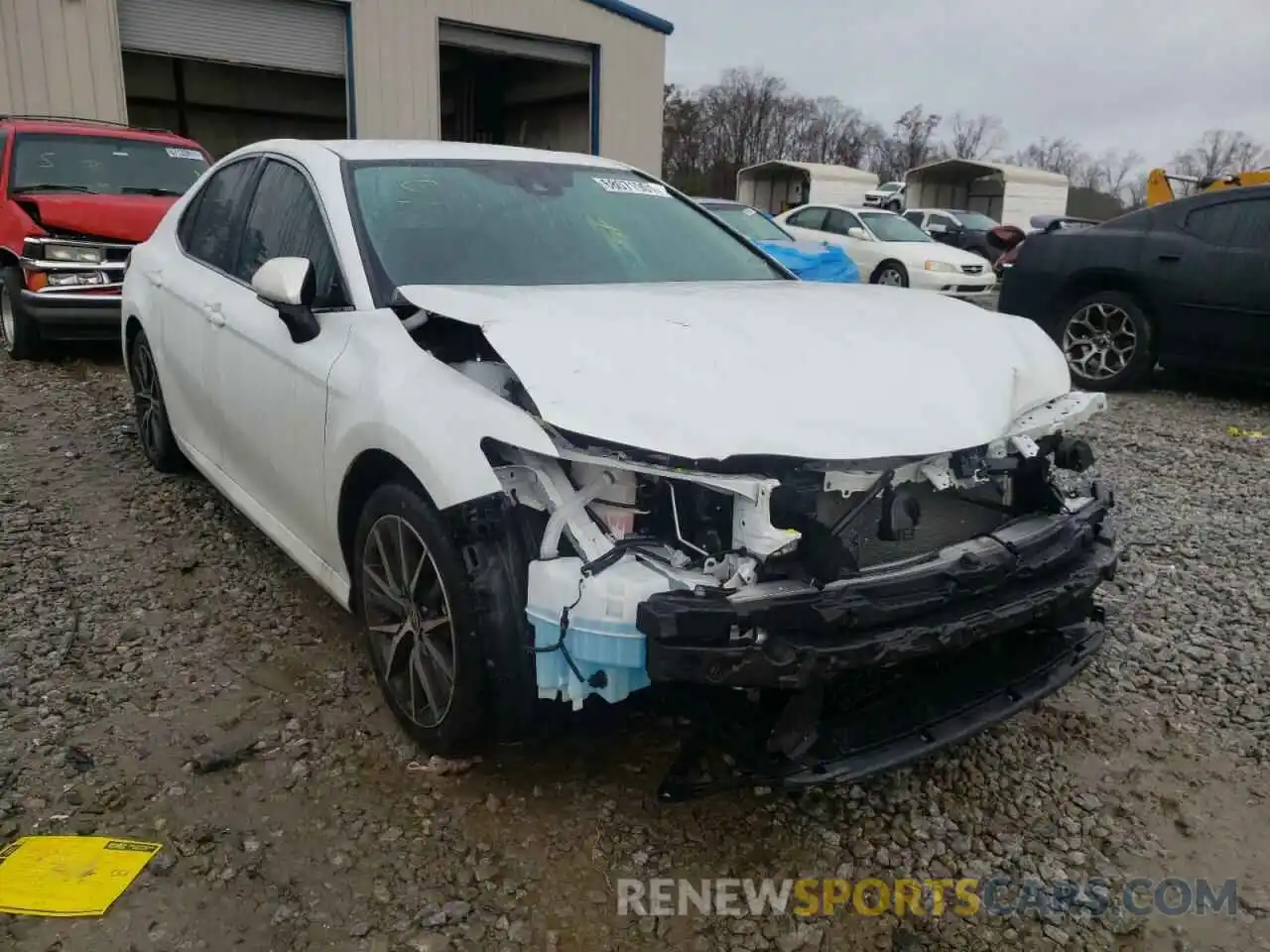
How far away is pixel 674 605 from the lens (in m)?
2.02

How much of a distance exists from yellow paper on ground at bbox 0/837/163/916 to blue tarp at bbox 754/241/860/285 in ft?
23.4

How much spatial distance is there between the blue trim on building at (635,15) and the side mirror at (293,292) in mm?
14947

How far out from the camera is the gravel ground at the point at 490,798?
2.17 meters

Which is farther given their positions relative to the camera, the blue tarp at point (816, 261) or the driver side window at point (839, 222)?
the driver side window at point (839, 222)

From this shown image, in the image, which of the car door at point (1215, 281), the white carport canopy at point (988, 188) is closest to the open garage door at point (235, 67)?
the car door at point (1215, 281)

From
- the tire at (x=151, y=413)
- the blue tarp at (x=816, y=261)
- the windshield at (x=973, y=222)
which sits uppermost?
the windshield at (x=973, y=222)

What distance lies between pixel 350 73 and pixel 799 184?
18.5 metres

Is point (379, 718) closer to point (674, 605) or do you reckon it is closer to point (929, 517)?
point (674, 605)

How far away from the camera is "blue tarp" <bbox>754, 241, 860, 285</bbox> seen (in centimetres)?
867

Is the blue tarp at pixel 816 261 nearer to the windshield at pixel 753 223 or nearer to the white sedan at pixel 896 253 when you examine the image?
the windshield at pixel 753 223

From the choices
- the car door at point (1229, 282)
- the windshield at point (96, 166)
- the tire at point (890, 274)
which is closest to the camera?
the car door at point (1229, 282)

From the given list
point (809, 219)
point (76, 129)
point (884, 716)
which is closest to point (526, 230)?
point (884, 716)

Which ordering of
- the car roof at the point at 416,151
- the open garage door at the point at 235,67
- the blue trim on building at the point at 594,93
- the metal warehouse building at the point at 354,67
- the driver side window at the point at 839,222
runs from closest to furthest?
the car roof at the point at 416,151 < the metal warehouse building at the point at 354,67 < the open garage door at the point at 235,67 < the driver side window at the point at 839,222 < the blue trim on building at the point at 594,93

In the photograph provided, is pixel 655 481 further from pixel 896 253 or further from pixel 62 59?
pixel 896 253
